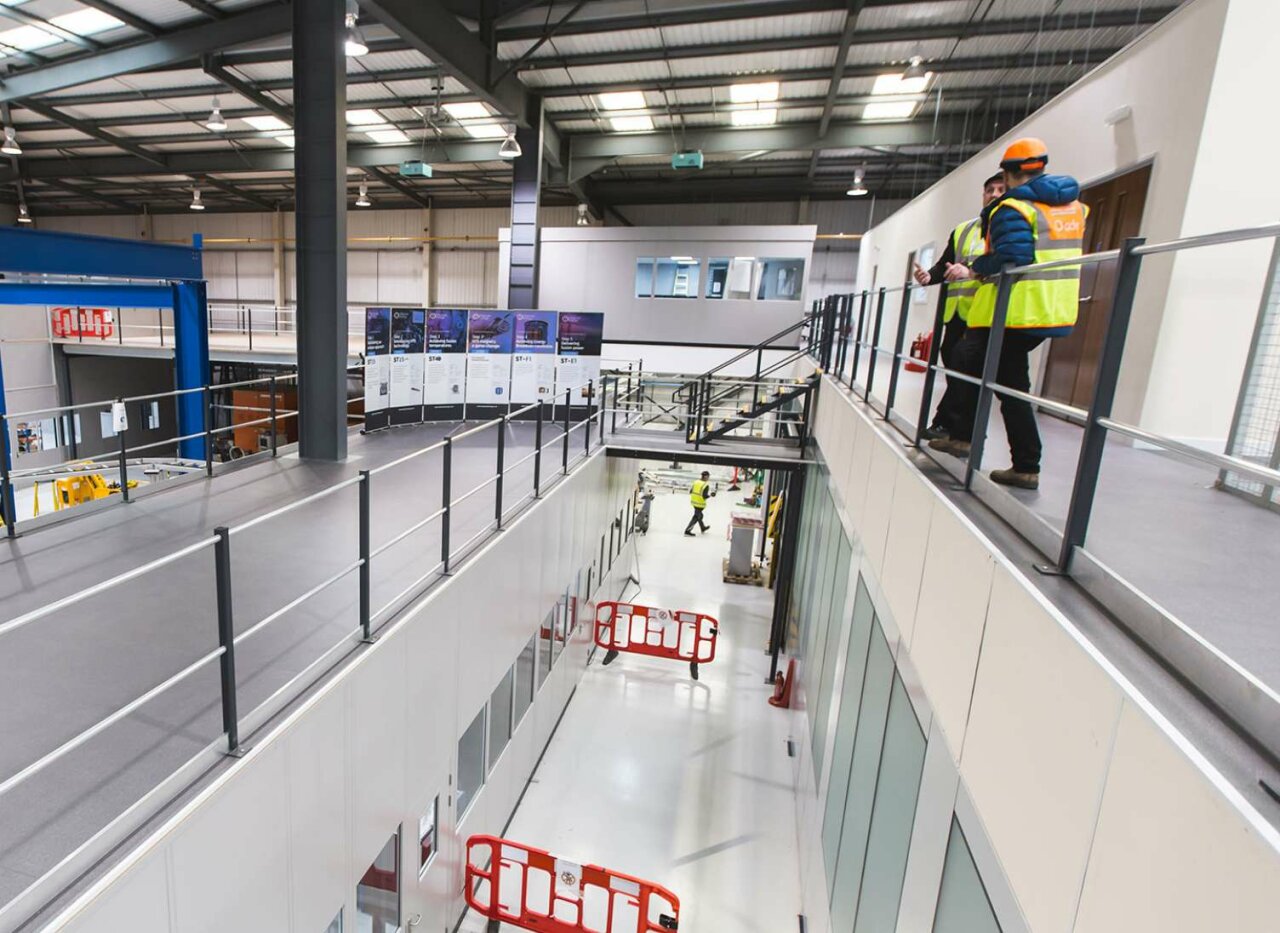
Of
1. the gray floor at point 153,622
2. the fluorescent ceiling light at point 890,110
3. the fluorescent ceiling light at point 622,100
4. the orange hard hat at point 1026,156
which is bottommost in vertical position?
the gray floor at point 153,622

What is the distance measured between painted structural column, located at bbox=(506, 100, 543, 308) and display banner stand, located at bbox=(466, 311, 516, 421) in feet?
17.9

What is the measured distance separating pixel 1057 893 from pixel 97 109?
22670 mm

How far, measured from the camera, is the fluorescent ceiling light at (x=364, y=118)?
14.9 m

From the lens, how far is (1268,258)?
383 cm

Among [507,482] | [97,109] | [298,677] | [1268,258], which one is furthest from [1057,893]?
[97,109]

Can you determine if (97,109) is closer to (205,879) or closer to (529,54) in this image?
(529,54)

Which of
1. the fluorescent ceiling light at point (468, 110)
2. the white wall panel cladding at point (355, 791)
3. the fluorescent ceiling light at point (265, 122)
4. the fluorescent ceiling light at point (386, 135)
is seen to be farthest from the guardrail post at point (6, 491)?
the fluorescent ceiling light at point (386, 135)

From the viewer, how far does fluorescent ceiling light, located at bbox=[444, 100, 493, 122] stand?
45.8 feet

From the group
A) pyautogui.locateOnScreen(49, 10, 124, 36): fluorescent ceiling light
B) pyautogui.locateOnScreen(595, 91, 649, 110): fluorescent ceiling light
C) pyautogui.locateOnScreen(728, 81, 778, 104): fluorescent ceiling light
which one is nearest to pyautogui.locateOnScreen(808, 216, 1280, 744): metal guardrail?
pyautogui.locateOnScreen(728, 81, 778, 104): fluorescent ceiling light

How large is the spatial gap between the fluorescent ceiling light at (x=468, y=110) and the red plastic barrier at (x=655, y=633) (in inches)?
442

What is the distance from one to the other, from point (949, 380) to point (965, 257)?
67 centimetres

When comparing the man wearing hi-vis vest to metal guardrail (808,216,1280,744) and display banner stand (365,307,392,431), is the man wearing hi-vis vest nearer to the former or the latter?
metal guardrail (808,216,1280,744)

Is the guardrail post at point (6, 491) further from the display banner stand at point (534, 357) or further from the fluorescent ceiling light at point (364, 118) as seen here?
the fluorescent ceiling light at point (364, 118)

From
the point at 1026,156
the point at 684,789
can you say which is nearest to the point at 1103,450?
the point at 1026,156
